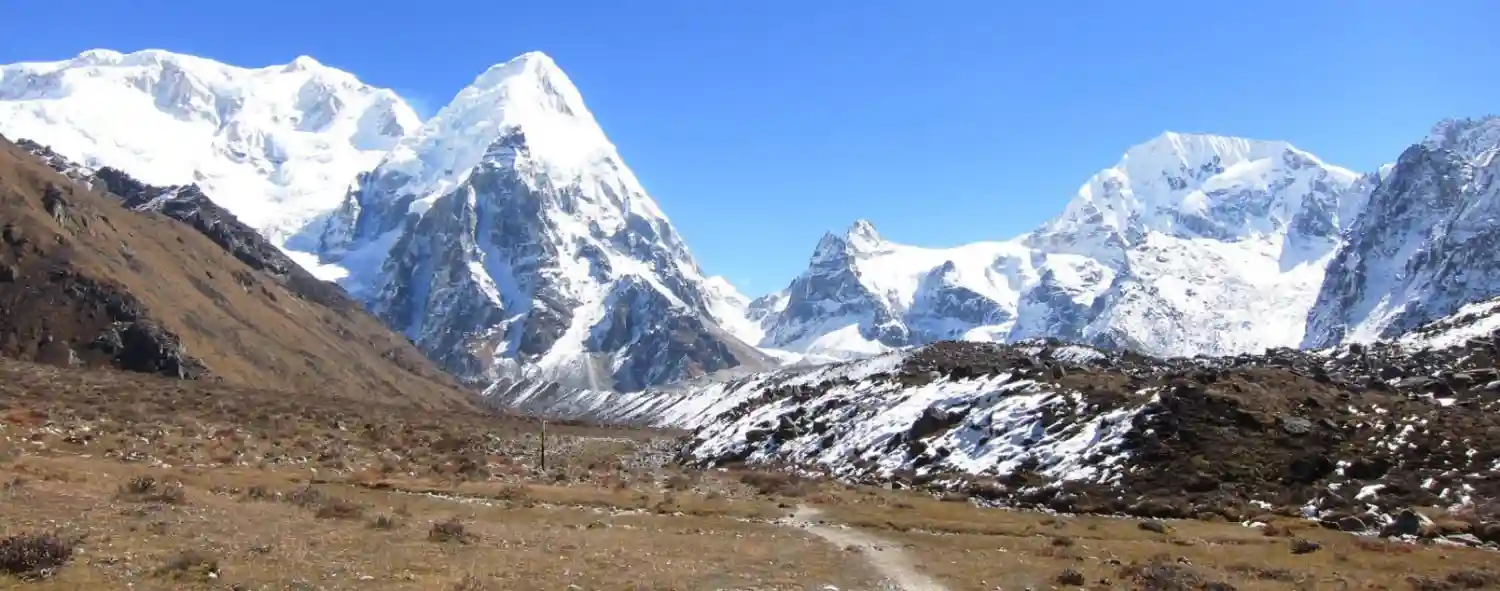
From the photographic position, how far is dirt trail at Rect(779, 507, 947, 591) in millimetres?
26283

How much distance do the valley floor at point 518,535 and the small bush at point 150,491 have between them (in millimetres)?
121

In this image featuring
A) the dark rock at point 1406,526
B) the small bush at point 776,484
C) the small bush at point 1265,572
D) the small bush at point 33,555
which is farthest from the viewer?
the small bush at point 776,484

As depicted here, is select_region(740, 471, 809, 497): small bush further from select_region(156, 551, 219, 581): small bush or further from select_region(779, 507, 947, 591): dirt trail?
select_region(156, 551, 219, 581): small bush

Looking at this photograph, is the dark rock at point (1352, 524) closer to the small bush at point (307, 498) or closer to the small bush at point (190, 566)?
the small bush at point (307, 498)

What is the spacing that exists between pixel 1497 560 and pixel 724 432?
83.2m

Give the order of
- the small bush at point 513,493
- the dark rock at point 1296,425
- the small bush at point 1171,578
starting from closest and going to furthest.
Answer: the small bush at point 1171,578
the small bush at point 513,493
the dark rock at point 1296,425

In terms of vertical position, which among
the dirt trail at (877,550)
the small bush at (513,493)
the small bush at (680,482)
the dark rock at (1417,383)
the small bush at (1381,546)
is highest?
the dark rock at (1417,383)

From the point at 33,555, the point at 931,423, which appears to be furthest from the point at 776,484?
the point at 33,555

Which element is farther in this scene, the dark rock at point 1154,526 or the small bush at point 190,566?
the dark rock at point 1154,526

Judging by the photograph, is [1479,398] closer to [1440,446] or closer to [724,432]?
[1440,446]

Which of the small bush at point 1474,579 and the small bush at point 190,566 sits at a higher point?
the small bush at point 190,566

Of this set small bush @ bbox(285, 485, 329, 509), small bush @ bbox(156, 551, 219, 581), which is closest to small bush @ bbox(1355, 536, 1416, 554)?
small bush @ bbox(156, 551, 219, 581)

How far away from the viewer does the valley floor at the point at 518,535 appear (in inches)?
822

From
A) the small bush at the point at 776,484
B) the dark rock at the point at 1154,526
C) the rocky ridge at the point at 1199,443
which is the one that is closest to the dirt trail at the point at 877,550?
the small bush at the point at 776,484
